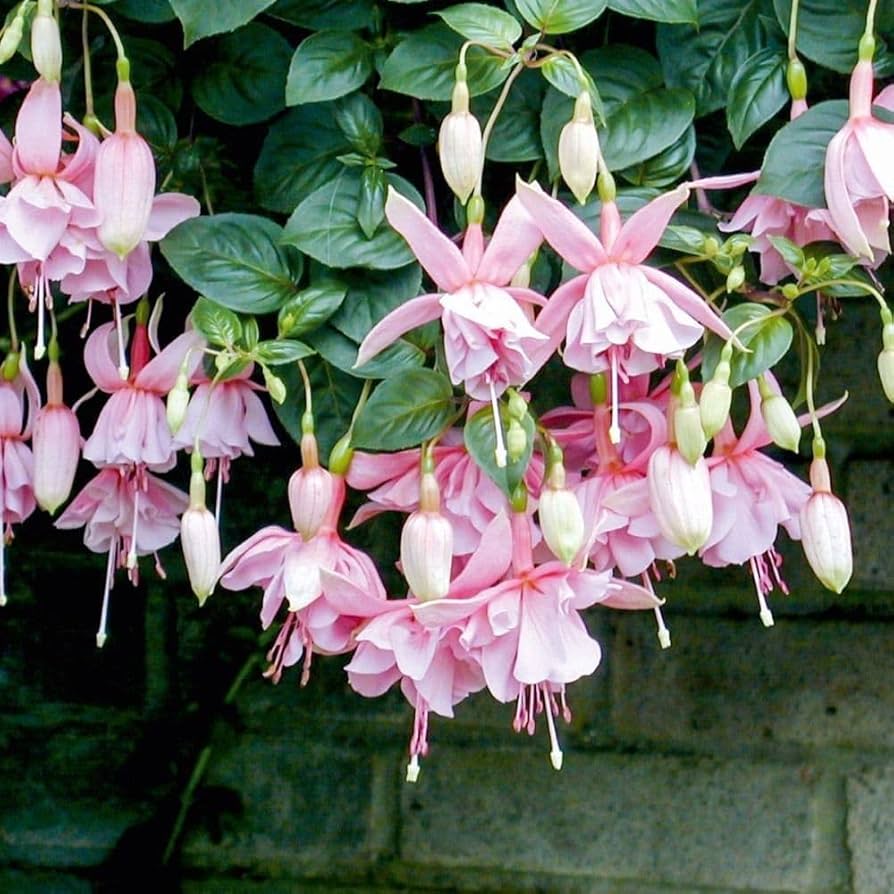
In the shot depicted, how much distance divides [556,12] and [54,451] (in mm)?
362

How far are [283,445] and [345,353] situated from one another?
0.40 metres

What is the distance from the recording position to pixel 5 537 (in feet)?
2.44

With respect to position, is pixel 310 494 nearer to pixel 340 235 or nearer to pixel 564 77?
pixel 340 235

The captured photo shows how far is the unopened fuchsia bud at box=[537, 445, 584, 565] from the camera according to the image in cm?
54

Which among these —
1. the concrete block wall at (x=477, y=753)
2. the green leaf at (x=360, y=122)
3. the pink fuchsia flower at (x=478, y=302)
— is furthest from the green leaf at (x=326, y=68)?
the concrete block wall at (x=477, y=753)

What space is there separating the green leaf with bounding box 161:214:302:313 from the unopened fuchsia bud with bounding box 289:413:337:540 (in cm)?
7

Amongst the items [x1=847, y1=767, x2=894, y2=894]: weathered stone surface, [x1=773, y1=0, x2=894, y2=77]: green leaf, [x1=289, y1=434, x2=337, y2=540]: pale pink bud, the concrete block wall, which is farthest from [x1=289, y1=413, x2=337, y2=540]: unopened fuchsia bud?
[x1=847, y1=767, x2=894, y2=894]: weathered stone surface

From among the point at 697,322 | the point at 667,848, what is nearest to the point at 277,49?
the point at 697,322

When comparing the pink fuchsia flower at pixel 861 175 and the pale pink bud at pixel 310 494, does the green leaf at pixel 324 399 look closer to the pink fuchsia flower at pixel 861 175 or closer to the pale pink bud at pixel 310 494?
the pale pink bud at pixel 310 494

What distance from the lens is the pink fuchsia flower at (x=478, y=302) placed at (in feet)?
1.71

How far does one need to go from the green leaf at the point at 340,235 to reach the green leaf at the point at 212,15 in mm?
95

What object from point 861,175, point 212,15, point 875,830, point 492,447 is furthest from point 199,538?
point 875,830

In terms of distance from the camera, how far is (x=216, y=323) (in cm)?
62

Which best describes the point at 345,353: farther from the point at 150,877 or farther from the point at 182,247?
the point at 150,877
